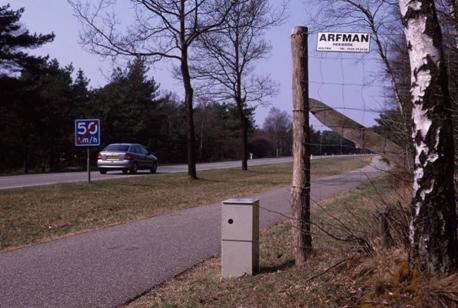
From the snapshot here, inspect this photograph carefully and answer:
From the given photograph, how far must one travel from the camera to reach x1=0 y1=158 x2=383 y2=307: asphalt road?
630cm

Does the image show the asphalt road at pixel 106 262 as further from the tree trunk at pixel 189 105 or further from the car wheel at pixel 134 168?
the car wheel at pixel 134 168

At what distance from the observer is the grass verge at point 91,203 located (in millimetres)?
11352

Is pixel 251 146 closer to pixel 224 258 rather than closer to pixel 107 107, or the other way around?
pixel 107 107

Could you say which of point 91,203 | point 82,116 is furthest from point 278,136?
point 91,203

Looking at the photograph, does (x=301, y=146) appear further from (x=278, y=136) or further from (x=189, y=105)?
(x=278, y=136)

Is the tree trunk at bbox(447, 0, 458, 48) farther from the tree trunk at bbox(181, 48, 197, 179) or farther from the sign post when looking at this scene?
the tree trunk at bbox(181, 48, 197, 179)

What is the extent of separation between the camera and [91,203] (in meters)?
15.3

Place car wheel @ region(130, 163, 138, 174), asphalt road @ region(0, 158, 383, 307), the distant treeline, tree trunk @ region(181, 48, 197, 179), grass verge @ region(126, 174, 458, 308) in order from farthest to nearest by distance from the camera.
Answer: the distant treeline < car wheel @ region(130, 163, 138, 174) < tree trunk @ region(181, 48, 197, 179) < asphalt road @ region(0, 158, 383, 307) < grass verge @ region(126, 174, 458, 308)

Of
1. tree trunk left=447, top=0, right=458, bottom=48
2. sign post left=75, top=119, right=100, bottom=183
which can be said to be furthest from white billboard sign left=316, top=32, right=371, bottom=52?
sign post left=75, top=119, right=100, bottom=183

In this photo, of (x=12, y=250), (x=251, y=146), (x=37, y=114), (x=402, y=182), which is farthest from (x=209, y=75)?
(x=251, y=146)

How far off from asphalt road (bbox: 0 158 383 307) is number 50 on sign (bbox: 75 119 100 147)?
7.87 m

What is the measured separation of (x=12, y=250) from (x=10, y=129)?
4225 cm

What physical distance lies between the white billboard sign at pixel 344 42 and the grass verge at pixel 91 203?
178 cm

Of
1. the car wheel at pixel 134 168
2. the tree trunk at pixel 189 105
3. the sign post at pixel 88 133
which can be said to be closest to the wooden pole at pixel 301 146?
the sign post at pixel 88 133
